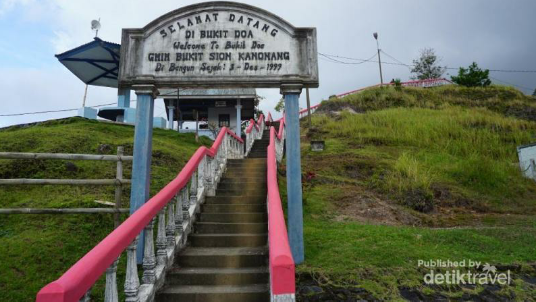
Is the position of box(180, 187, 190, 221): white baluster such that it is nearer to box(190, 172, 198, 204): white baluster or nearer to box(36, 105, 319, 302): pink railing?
box(190, 172, 198, 204): white baluster

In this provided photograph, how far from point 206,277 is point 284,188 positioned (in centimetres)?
539

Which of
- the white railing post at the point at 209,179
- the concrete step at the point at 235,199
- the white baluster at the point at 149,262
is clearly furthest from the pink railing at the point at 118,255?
the white railing post at the point at 209,179

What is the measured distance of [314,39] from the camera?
5602 millimetres

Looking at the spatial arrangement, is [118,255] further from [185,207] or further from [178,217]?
[185,207]

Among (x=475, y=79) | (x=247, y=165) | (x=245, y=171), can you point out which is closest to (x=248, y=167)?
(x=247, y=165)

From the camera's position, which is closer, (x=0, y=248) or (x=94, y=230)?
(x=0, y=248)

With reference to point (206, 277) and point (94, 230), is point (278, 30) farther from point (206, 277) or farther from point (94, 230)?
point (94, 230)


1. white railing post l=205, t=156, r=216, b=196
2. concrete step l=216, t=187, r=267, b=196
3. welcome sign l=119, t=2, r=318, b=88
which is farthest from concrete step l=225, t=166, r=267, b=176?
welcome sign l=119, t=2, r=318, b=88

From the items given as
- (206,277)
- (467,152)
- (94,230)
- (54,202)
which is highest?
(467,152)

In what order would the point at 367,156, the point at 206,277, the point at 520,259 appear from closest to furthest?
the point at 206,277, the point at 520,259, the point at 367,156

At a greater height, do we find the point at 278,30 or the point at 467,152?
A: the point at 278,30

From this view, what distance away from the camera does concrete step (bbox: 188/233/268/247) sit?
206 inches

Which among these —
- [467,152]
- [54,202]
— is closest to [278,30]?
[54,202]

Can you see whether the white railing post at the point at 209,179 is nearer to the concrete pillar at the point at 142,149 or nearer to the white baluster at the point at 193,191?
the white baluster at the point at 193,191
